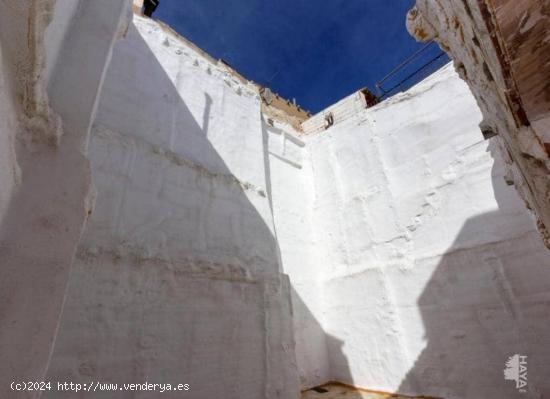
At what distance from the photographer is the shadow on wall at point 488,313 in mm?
4426

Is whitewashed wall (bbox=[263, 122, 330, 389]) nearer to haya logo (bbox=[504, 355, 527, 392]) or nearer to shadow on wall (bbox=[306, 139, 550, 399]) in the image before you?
shadow on wall (bbox=[306, 139, 550, 399])

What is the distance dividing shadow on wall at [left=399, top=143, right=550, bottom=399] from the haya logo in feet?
0.19

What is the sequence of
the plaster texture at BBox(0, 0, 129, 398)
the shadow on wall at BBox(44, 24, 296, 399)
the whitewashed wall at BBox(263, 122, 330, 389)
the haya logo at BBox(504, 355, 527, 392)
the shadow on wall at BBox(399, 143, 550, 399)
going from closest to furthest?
the plaster texture at BBox(0, 0, 129, 398)
the shadow on wall at BBox(44, 24, 296, 399)
the haya logo at BBox(504, 355, 527, 392)
the shadow on wall at BBox(399, 143, 550, 399)
the whitewashed wall at BBox(263, 122, 330, 389)

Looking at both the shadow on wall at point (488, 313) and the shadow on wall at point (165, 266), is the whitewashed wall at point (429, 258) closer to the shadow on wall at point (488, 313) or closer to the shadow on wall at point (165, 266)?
the shadow on wall at point (488, 313)

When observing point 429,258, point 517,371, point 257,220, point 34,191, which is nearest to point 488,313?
point 517,371

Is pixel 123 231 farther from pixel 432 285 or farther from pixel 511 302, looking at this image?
pixel 511 302

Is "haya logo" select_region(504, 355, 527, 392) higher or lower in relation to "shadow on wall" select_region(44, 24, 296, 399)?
lower

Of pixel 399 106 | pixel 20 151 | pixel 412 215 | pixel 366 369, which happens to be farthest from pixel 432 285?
pixel 20 151

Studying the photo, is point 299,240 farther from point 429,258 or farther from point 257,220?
point 429,258

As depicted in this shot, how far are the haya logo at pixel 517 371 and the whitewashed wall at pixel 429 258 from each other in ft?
0.26

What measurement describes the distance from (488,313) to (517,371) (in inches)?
32.8

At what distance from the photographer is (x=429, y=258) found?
5715 mm

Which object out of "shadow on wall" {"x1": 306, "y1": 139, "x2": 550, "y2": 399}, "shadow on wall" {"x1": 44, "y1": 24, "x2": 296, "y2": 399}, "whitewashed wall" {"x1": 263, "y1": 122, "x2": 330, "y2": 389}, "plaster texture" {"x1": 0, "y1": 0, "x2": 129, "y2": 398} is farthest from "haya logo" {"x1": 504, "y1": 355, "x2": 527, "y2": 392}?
"plaster texture" {"x1": 0, "y1": 0, "x2": 129, "y2": 398}

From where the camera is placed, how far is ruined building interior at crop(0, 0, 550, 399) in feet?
4.47
